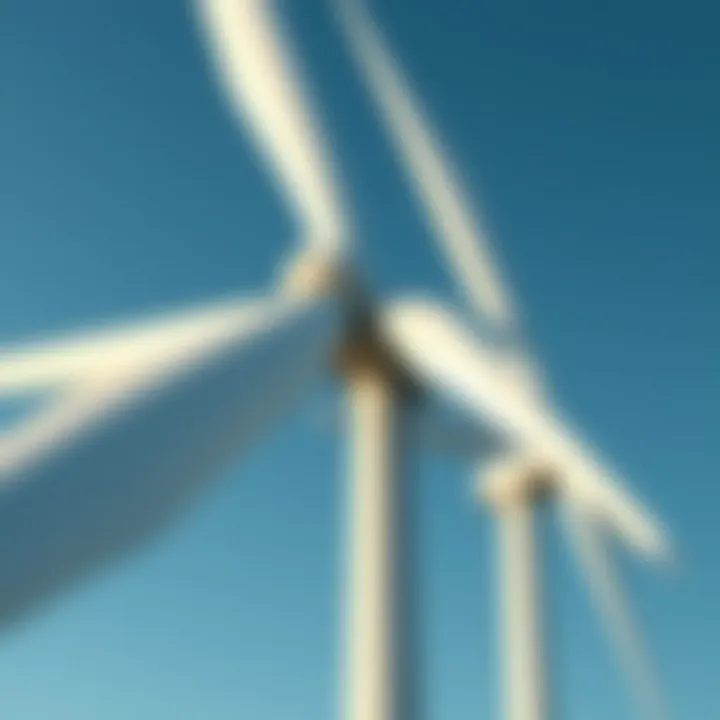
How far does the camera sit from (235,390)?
10.4 meters

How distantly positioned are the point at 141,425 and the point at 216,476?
1225mm

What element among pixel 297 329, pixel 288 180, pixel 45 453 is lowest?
pixel 45 453

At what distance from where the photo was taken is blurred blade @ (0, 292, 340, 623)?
716 centimetres

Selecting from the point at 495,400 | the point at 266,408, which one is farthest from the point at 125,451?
the point at 495,400

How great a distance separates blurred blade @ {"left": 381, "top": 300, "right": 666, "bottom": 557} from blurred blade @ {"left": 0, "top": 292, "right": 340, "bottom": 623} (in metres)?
5.03

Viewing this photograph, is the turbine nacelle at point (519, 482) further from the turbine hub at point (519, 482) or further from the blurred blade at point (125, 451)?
the blurred blade at point (125, 451)

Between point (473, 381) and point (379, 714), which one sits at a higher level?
point (473, 381)

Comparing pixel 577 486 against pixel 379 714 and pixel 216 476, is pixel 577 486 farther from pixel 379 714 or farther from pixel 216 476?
pixel 216 476

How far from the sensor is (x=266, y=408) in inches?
443

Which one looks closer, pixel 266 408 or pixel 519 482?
pixel 266 408

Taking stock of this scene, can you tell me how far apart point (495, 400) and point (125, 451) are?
8.77 m

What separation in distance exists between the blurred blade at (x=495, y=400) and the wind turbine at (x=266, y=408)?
0.09 ft

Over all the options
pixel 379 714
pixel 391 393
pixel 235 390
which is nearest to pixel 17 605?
pixel 235 390

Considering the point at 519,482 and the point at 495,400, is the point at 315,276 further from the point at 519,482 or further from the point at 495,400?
the point at 519,482
